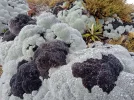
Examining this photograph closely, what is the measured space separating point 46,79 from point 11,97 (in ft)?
2.11

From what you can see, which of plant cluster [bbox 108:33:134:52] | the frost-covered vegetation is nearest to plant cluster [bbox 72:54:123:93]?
the frost-covered vegetation

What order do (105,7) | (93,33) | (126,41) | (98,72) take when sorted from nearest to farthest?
1. (98,72)
2. (93,33)
3. (126,41)
4. (105,7)

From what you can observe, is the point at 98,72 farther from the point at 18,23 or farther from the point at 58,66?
the point at 18,23

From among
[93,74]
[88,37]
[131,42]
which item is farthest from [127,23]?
[93,74]

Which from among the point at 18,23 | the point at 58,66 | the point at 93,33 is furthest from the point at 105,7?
the point at 58,66

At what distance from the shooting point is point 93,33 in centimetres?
462

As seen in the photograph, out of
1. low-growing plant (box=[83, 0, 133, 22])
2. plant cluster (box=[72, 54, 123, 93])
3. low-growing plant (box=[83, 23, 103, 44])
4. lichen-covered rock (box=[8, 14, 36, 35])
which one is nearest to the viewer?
plant cluster (box=[72, 54, 123, 93])

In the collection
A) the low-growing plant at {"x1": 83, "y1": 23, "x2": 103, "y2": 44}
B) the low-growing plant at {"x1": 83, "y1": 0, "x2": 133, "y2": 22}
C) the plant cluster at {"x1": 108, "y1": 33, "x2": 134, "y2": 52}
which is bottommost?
the plant cluster at {"x1": 108, "y1": 33, "x2": 134, "y2": 52}

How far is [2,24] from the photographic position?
19.6 ft

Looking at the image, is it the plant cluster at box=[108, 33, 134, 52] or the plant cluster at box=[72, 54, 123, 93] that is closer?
the plant cluster at box=[72, 54, 123, 93]

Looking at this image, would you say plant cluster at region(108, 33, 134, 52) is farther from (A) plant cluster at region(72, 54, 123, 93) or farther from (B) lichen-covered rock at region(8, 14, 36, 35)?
(A) plant cluster at region(72, 54, 123, 93)

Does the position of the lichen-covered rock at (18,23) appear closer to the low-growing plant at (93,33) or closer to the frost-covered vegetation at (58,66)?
the frost-covered vegetation at (58,66)

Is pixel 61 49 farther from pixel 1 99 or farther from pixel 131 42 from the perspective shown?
pixel 131 42

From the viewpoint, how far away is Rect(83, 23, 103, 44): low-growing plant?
459 cm
